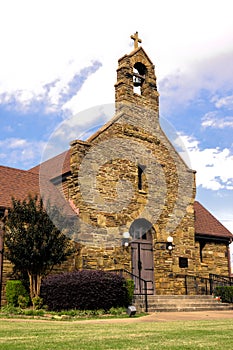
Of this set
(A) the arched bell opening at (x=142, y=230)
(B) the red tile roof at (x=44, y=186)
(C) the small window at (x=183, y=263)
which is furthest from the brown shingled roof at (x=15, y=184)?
(C) the small window at (x=183, y=263)

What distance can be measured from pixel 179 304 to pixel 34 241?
19.6 ft

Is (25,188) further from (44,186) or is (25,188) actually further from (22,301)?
(22,301)

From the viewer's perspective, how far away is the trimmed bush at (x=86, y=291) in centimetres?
1427

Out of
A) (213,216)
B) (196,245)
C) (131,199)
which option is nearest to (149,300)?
(131,199)

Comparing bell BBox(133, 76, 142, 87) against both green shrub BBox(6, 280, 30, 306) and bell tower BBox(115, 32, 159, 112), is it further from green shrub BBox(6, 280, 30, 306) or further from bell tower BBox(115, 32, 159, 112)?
green shrub BBox(6, 280, 30, 306)

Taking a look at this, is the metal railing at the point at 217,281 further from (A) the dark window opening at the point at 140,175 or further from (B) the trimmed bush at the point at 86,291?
(B) the trimmed bush at the point at 86,291

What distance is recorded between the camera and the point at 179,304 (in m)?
16.6

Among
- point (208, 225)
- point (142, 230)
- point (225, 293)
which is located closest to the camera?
point (225, 293)

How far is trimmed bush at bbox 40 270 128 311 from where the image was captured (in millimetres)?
14273

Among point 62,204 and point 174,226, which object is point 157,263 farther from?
point 62,204

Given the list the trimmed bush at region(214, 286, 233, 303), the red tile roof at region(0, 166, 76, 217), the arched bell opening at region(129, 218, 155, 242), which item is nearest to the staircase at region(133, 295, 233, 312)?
the trimmed bush at region(214, 286, 233, 303)

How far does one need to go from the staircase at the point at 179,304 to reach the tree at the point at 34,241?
3.44 meters

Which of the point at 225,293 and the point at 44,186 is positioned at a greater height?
the point at 44,186

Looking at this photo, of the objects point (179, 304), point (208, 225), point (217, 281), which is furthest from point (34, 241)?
point (208, 225)
